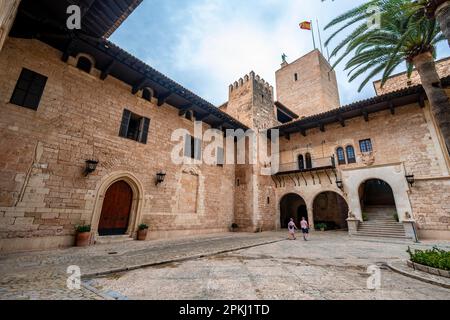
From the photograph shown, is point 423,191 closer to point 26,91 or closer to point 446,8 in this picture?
point 446,8

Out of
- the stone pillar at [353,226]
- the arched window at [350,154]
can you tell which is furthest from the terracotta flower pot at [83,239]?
the arched window at [350,154]

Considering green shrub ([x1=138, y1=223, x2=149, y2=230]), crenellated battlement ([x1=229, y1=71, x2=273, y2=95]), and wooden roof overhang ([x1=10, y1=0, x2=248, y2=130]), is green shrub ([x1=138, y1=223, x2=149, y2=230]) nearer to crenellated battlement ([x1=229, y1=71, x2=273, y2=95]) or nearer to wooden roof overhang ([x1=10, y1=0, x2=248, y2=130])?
wooden roof overhang ([x1=10, y1=0, x2=248, y2=130])

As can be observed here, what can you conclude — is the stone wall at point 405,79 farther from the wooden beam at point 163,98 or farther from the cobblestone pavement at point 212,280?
the cobblestone pavement at point 212,280

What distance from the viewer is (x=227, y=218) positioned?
13.9m

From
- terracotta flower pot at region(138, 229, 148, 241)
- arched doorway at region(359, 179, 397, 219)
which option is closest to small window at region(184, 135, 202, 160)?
terracotta flower pot at region(138, 229, 148, 241)

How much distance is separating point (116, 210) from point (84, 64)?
656cm

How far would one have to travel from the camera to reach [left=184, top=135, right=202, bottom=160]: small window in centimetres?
1189

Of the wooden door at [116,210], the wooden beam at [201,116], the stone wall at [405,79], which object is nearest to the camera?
the wooden door at [116,210]

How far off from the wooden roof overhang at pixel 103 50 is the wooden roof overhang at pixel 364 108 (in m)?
8.43

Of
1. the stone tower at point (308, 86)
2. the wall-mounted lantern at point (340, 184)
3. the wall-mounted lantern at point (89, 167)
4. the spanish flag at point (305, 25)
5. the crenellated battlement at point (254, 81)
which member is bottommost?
Result: the wall-mounted lantern at point (89, 167)

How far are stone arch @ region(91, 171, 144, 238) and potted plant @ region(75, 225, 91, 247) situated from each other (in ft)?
1.32

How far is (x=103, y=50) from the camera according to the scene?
7844 mm

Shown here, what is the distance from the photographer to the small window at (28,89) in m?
6.56
